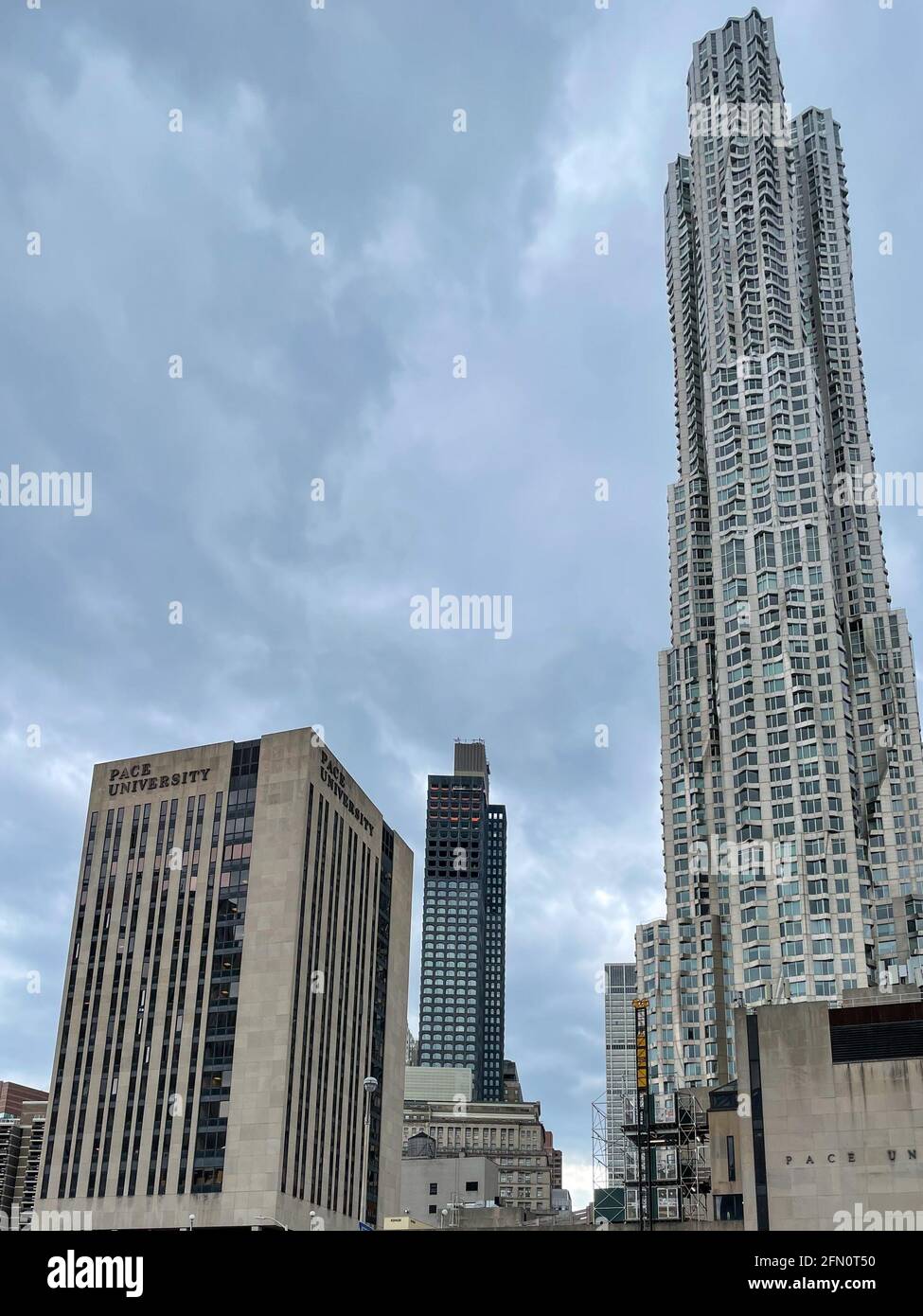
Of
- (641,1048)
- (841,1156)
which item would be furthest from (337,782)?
(841,1156)

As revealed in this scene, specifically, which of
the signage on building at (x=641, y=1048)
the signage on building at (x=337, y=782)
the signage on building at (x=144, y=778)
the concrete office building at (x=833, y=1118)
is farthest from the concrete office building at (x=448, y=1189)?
the concrete office building at (x=833, y=1118)

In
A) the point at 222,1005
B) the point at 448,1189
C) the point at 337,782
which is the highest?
the point at 337,782

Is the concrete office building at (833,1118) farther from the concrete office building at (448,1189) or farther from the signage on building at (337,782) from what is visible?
the concrete office building at (448,1189)

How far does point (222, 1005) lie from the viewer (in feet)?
459

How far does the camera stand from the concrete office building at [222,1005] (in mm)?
132750

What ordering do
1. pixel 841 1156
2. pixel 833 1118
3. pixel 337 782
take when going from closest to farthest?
1. pixel 841 1156
2. pixel 833 1118
3. pixel 337 782

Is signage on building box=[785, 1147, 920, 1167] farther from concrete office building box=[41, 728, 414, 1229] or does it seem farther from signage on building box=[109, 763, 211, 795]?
signage on building box=[109, 763, 211, 795]

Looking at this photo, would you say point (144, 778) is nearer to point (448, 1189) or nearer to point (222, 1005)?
point (222, 1005)

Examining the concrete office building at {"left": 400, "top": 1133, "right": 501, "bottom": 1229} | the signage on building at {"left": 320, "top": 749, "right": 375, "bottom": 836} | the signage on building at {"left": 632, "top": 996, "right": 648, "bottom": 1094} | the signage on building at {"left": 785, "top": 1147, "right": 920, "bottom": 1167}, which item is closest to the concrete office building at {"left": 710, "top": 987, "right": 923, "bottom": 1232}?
the signage on building at {"left": 785, "top": 1147, "right": 920, "bottom": 1167}

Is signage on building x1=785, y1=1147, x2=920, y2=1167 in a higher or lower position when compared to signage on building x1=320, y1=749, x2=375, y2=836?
lower

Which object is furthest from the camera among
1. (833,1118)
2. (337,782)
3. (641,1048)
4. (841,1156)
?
(337,782)

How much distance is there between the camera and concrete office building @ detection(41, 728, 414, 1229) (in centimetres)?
13275
